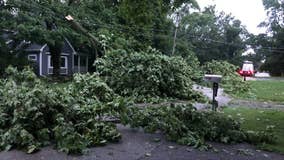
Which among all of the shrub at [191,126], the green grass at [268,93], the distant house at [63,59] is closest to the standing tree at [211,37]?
the distant house at [63,59]

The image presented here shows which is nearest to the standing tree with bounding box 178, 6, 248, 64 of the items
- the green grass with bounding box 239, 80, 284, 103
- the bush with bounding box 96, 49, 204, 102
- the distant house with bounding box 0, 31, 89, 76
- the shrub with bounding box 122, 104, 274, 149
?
the distant house with bounding box 0, 31, 89, 76

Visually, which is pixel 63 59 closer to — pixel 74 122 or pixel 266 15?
pixel 74 122

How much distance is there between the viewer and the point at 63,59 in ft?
114

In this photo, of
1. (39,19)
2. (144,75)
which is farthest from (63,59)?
(144,75)

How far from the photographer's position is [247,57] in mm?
61062

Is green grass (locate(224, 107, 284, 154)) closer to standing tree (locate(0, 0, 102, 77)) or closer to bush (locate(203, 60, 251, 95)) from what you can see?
bush (locate(203, 60, 251, 95))

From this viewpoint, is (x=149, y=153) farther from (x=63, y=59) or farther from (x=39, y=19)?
(x=63, y=59)

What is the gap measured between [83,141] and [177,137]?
139cm

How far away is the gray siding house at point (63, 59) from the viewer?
31000 mm

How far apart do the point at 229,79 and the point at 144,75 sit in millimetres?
A: 9915

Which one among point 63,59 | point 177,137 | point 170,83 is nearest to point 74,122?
point 177,137

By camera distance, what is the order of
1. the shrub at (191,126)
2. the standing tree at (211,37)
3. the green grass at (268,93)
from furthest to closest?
the standing tree at (211,37)
the green grass at (268,93)
the shrub at (191,126)

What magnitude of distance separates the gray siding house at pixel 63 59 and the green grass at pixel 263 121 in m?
21.8

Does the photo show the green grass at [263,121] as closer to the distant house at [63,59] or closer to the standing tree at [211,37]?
the distant house at [63,59]
